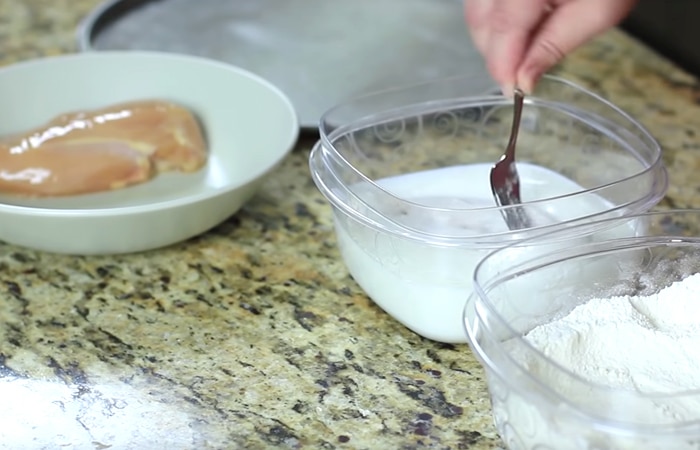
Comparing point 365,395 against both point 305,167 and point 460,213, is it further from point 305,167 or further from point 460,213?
point 305,167

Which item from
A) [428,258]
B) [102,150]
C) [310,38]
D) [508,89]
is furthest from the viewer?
[310,38]

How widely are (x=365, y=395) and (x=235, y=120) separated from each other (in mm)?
451

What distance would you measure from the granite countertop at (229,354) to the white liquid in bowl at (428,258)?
0.10ft

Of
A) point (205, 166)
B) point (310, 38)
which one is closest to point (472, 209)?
point (205, 166)

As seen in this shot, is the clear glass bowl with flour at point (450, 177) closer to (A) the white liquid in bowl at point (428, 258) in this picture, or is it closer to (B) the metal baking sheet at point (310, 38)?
(A) the white liquid in bowl at point (428, 258)

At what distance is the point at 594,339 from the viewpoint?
63 centimetres

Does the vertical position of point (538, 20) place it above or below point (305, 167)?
above

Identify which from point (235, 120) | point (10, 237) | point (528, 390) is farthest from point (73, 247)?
point (528, 390)

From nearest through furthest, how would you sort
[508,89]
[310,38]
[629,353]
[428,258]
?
[629,353] < [428,258] < [508,89] < [310,38]

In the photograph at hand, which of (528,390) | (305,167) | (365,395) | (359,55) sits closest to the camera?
(528,390)

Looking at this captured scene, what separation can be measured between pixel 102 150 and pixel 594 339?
57cm

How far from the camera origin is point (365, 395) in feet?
2.33

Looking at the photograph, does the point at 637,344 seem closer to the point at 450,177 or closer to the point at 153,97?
the point at 450,177

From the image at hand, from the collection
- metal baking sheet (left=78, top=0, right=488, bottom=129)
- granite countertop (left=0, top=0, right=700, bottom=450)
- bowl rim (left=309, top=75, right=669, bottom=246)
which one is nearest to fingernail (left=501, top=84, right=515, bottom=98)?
bowl rim (left=309, top=75, right=669, bottom=246)
